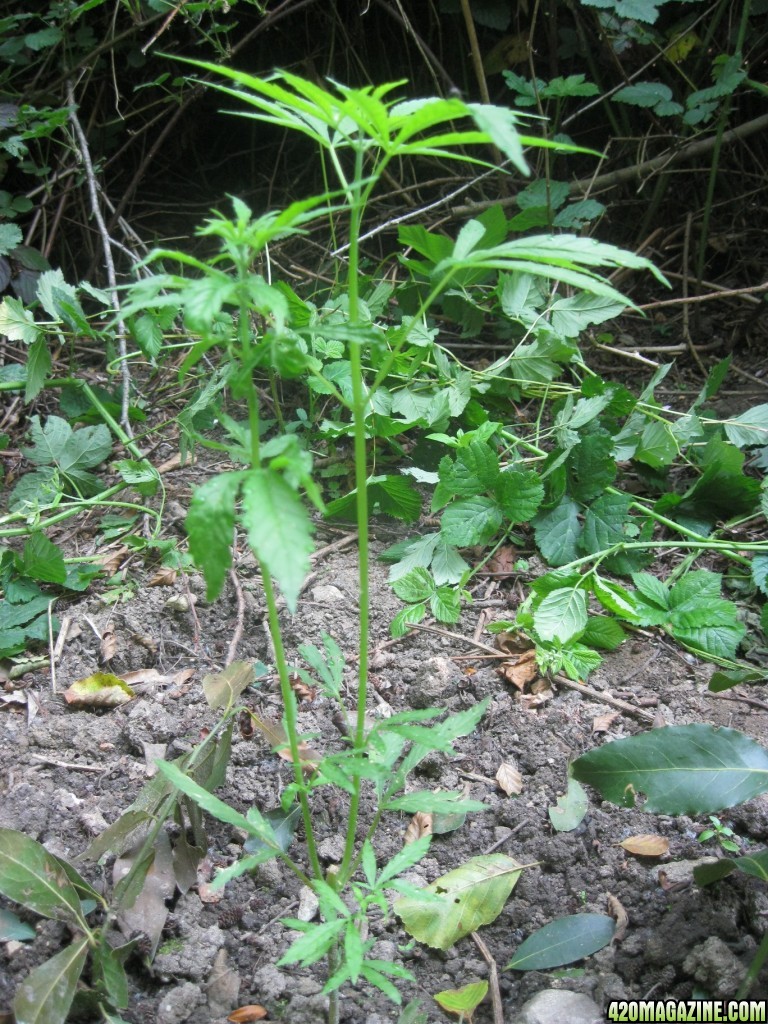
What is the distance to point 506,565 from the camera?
184 cm

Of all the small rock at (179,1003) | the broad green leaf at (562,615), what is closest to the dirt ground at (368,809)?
the small rock at (179,1003)

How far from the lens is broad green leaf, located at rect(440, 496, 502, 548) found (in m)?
1.74

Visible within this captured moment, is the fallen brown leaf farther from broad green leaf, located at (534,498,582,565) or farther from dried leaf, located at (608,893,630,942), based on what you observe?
dried leaf, located at (608,893,630,942)

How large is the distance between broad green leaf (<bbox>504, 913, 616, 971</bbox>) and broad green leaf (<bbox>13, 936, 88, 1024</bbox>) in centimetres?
55

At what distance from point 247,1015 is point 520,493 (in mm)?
1107

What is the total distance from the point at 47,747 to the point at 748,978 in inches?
44.1

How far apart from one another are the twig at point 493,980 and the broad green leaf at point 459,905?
0.9 inches

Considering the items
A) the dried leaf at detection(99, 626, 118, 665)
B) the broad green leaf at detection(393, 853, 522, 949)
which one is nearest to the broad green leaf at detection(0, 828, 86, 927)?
the broad green leaf at detection(393, 853, 522, 949)

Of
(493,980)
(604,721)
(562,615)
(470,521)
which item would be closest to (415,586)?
(470,521)

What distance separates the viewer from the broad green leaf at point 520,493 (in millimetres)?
1737

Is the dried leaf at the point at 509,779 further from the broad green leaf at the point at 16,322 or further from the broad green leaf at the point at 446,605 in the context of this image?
the broad green leaf at the point at 16,322

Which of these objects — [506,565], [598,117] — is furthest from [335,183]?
[506,565]

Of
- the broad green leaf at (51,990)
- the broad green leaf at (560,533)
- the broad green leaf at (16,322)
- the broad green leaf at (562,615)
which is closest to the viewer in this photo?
the broad green leaf at (51,990)

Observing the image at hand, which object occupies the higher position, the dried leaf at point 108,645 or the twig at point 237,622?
the dried leaf at point 108,645
